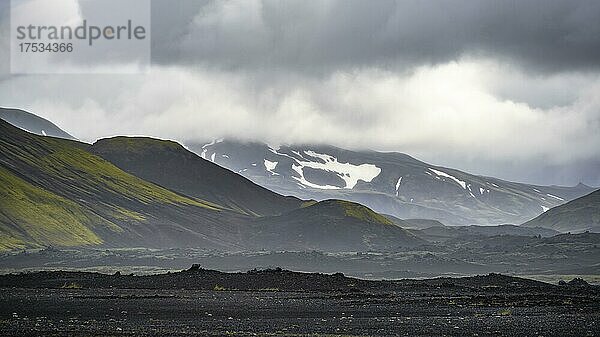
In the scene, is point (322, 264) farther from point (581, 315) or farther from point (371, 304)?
point (581, 315)

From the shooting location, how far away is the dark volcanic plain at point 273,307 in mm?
32812

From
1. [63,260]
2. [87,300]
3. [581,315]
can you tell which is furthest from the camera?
[63,260]

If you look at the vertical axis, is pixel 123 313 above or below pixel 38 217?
below

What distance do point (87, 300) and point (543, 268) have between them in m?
121

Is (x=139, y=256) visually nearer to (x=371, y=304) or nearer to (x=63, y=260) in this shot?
(x=63, y=260)

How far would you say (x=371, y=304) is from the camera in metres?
49.4

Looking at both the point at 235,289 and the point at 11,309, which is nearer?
the point at 11,309

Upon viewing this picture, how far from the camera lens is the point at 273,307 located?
46.2 meters

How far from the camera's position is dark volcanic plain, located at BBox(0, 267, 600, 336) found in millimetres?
32812

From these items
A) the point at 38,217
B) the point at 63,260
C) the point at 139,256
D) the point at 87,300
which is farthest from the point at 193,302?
the point at 38,217

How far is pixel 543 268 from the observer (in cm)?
15262

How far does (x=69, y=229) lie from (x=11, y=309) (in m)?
160

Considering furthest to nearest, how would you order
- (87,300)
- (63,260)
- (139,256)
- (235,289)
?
1. (139,256)
2. (63,260)
3. (235,289)
4. (87,300)

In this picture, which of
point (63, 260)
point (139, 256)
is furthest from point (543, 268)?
point (63, 260)
